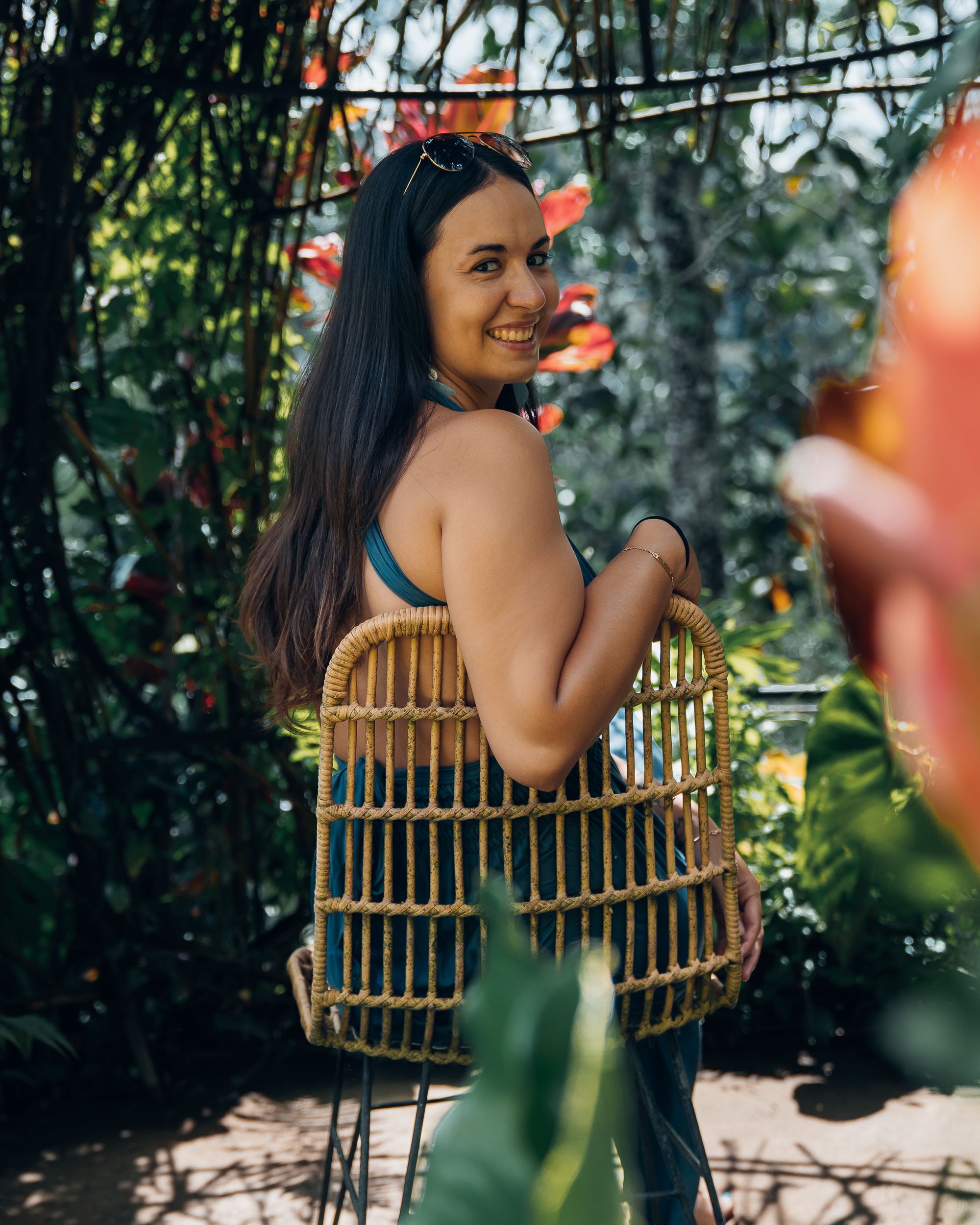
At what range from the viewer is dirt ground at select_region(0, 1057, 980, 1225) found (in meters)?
1.86

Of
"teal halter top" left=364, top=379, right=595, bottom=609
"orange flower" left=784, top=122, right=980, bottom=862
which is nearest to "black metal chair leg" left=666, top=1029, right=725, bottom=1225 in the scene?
"teal halter top" left=364, top=379, right=595, bottom=609

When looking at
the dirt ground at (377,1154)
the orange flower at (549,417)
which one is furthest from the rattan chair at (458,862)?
the orange flower at (549,417)

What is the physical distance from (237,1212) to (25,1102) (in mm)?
629

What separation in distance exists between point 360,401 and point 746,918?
71cm

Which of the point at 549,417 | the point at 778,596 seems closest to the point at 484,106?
the point at 549,417

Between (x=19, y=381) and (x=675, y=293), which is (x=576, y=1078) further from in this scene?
(x=675, y=293)

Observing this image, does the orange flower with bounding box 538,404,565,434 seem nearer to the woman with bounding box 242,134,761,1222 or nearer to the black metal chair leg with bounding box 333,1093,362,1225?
the woman with bounding box 242,134,761,1222

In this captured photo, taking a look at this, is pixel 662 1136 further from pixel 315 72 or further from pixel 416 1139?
pixel 315 72

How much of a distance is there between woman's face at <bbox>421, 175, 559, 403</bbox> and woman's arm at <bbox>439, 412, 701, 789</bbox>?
172 mm

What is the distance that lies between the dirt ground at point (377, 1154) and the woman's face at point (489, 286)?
3.60ft

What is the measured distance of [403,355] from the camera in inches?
47.9

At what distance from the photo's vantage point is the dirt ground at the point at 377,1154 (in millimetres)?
1857

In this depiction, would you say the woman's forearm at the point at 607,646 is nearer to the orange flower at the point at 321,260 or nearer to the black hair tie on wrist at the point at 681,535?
the black hair tie on wrist at the point at 681,535

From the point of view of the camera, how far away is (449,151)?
1.24 metres
